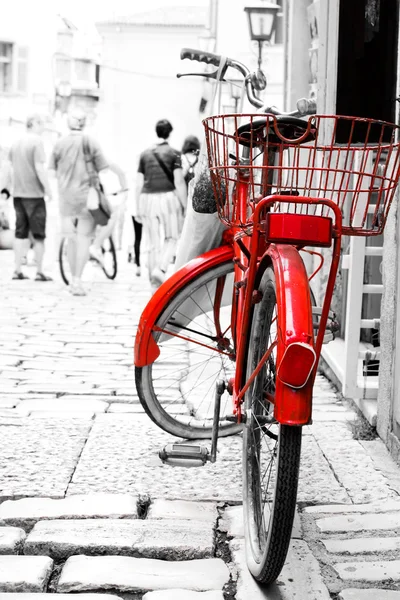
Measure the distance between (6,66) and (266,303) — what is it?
34293 millimetres

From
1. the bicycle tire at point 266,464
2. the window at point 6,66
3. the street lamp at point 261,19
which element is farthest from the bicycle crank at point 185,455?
the window at point 6,66

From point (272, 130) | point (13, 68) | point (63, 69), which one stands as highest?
point (63, 69)

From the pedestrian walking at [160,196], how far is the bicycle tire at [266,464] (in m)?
7.54

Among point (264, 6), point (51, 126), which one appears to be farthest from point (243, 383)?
point (51, 126)

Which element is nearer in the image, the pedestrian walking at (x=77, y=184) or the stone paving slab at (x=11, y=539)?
the stone paving slab at (x=11, y=539)

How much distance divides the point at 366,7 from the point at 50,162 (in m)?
6.42

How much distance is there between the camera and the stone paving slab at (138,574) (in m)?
3.00

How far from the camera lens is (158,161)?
36.1 feet

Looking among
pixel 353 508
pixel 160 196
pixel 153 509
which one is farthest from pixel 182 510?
pixel 160 196

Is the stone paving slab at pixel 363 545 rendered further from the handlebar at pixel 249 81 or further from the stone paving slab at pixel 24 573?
the handlebar at pixel 249 81

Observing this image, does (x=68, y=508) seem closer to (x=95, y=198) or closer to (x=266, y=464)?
(x=266, y=464)

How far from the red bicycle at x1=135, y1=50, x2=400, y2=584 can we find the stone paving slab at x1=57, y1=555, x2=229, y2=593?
0.44 feet

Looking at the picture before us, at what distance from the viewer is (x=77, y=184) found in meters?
11.1

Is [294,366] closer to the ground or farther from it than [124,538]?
farther from it
